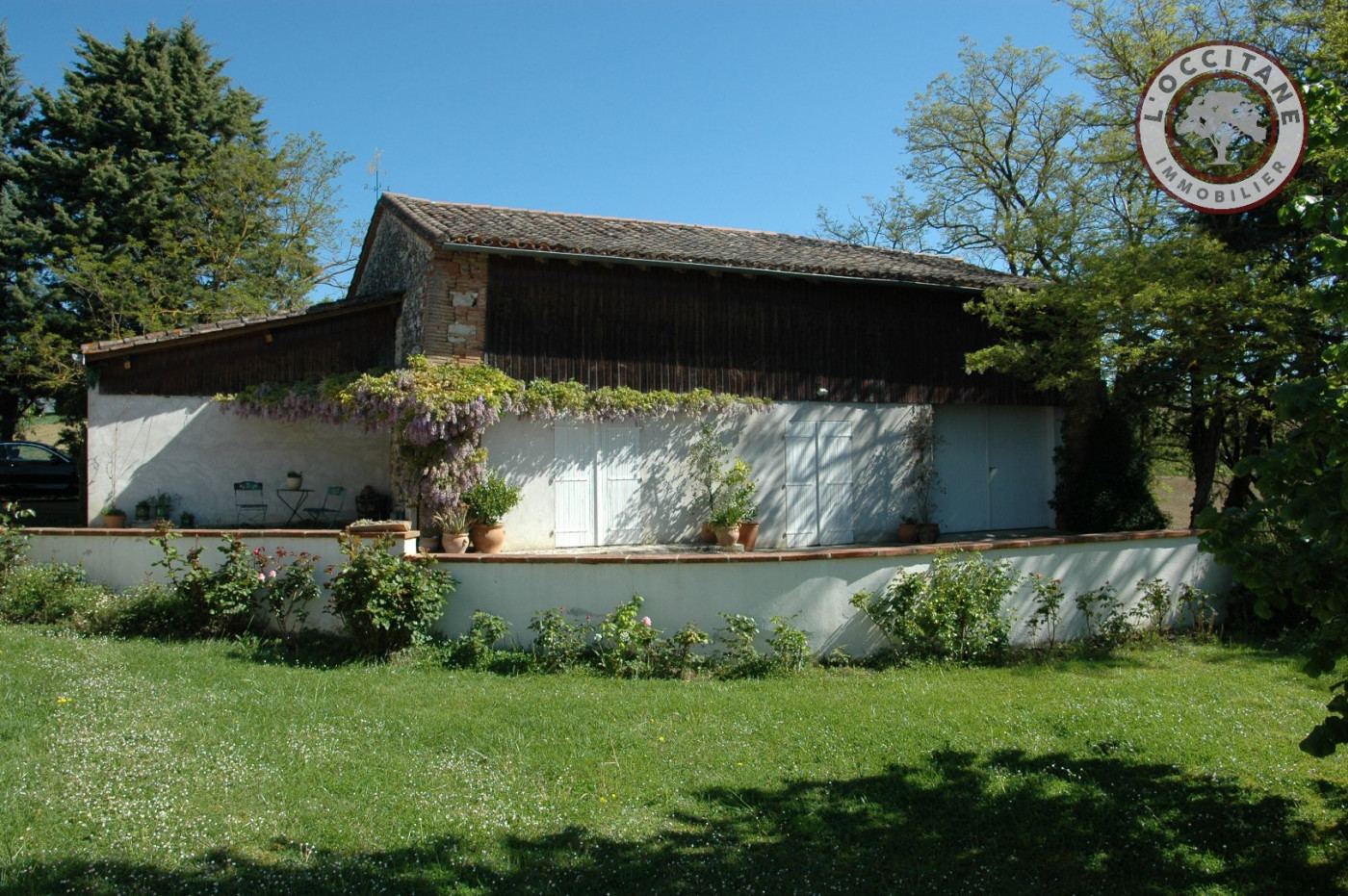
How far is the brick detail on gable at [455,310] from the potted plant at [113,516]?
207 inches

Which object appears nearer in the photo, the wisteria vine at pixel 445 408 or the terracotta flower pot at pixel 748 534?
the wisteria vine at pixel 445 408

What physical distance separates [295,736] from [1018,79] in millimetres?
21831

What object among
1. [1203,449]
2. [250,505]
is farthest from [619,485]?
[1203,449]

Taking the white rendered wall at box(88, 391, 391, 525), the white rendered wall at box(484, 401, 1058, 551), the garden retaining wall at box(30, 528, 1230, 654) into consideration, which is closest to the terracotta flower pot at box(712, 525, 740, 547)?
the white rendered wall at box(484, 401, 1058, 551)

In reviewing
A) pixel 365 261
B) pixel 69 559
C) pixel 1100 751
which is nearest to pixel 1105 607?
pixel 1100 751

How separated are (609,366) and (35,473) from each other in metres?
11.1

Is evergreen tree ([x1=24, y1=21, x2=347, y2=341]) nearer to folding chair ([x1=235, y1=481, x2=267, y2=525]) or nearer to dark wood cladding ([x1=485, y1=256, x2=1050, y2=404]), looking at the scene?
folding chair ([x1=235, y1=481, x2=267, y2=525])

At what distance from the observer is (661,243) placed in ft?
44.5

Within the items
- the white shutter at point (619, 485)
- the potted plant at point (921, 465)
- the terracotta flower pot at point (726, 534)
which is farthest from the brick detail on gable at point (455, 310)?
the potted plant at point (921, 465)

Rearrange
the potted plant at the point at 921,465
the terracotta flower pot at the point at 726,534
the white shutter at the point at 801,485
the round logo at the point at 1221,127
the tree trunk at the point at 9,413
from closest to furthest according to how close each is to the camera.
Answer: the round logo at the point at 1221,127, the terracotta flower pot at the point at 726,534, the white shutter at the point at 801,485, the potted plant at the point at 921,465, the tree trunk at the point at 9,413

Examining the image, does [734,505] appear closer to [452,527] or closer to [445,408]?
[452,527]

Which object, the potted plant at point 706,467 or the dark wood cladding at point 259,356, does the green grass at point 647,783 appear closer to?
the potted plant at point 706,467

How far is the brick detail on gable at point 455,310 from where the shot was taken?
39.3 feet

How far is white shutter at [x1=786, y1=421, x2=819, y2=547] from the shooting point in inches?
555
